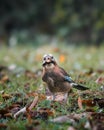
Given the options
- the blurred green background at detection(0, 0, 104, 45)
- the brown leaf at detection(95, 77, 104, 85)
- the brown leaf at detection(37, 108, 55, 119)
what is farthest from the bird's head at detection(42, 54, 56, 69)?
the blurred green background at detection(0, 0, 104, 45)

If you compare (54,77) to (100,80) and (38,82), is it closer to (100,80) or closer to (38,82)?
(100,80)

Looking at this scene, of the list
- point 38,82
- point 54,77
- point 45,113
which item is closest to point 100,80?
point 38,82

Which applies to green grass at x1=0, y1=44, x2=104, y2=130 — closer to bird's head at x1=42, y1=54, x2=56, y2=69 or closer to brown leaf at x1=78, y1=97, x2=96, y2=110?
brown leaf at x1=78, y1=97, x2=96, y2=110

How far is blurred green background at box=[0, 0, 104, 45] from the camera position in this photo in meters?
17.2

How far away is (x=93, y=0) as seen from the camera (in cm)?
1725

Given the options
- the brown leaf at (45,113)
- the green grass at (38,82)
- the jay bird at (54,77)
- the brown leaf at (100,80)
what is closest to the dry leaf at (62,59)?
the green grass at (38,82)

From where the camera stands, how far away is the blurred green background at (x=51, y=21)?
1719cm

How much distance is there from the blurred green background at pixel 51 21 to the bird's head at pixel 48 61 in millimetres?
10314

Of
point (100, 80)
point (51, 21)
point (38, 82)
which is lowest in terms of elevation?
point (100, 80)

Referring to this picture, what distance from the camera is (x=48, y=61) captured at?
644 cm

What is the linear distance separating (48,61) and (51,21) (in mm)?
12822

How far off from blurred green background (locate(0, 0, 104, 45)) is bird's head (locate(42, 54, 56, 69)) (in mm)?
10314

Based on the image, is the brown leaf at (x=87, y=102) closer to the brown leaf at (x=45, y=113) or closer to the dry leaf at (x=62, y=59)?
the brown leaf at (x=45, y=113)

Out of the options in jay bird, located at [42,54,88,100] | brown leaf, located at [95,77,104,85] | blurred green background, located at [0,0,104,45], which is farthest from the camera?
blurred green background, located at [0,0,104,45]
